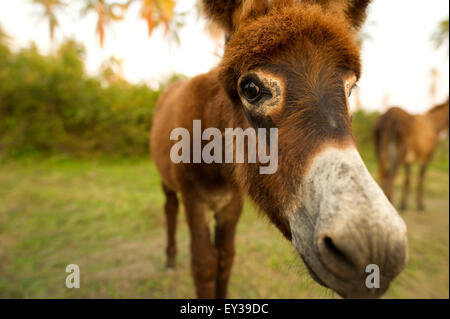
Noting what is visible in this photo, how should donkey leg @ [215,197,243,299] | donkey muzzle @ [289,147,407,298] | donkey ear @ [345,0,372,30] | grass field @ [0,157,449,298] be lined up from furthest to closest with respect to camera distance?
grass field @ [0,157,449,298]
donkey leg @ [215,197,243,299]
donkey ear @ [345,0,372,30]
donkey muzzle @ [289,147,407,298]

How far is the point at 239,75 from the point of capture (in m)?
1.58

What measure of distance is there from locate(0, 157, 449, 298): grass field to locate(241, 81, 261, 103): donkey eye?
0.94 m

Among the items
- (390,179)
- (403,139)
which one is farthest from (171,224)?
(403,139)

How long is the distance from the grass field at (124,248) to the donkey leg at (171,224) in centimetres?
22

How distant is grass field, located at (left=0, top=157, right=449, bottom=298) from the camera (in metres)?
3.55

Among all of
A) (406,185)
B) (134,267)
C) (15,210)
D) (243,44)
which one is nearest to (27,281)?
(134,267)

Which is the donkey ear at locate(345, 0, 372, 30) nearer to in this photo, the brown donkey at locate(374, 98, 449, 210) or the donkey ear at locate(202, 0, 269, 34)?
the donkey ear at locate(202, 0, 269, 34)

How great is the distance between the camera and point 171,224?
13.7 feet

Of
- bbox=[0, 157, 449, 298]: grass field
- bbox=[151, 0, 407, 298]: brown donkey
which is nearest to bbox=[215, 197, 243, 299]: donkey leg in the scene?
bbox=[0, 157, 449, 298]: grass field

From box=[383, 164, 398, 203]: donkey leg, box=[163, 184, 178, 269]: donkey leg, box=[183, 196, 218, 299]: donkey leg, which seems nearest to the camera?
box=[183, 196, 218, 299]: donkey leg

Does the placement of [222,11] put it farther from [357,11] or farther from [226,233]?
[226,233]

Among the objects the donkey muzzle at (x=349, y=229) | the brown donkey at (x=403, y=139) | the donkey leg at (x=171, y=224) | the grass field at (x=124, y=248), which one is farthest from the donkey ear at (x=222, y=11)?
the brown donkey at (x=403, y=139)

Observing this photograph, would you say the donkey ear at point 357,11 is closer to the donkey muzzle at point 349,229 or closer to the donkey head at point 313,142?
the donkey head at point 313,142

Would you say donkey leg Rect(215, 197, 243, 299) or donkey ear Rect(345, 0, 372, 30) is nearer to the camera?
donkey ear Rect(345, 0, 372, 30)
